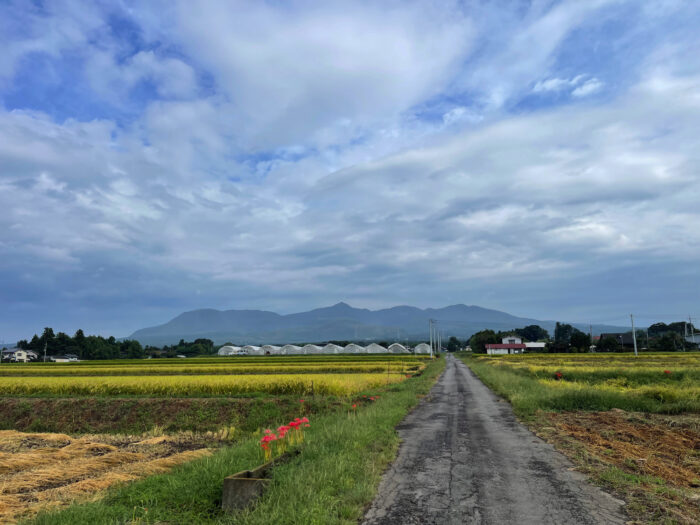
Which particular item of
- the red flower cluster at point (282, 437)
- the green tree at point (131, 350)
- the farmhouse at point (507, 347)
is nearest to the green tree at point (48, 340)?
the green tree at point (131, 350)

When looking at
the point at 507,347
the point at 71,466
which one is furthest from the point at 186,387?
the point at 507,347

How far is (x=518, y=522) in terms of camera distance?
232 inches

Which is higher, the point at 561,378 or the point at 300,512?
the point at 300,512

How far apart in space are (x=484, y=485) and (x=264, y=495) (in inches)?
156

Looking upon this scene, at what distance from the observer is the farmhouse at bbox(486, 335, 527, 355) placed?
128 m

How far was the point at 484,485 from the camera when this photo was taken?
24.8 feet

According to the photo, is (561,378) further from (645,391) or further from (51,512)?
(51,512)

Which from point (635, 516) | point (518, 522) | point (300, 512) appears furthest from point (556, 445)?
point (300, 512)

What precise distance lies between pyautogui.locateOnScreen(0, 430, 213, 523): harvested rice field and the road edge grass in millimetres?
1017

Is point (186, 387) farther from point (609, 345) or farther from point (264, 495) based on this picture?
point (609, 345)

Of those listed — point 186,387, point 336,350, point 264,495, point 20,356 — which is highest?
point 264,495

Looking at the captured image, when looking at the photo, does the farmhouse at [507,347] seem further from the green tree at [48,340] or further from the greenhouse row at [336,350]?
the green tree at [48,340]

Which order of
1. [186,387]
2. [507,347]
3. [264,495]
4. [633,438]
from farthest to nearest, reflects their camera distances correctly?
[507,347] < [186,387] < [633,438] < [264,495]

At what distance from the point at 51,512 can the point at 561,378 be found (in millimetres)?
32293
